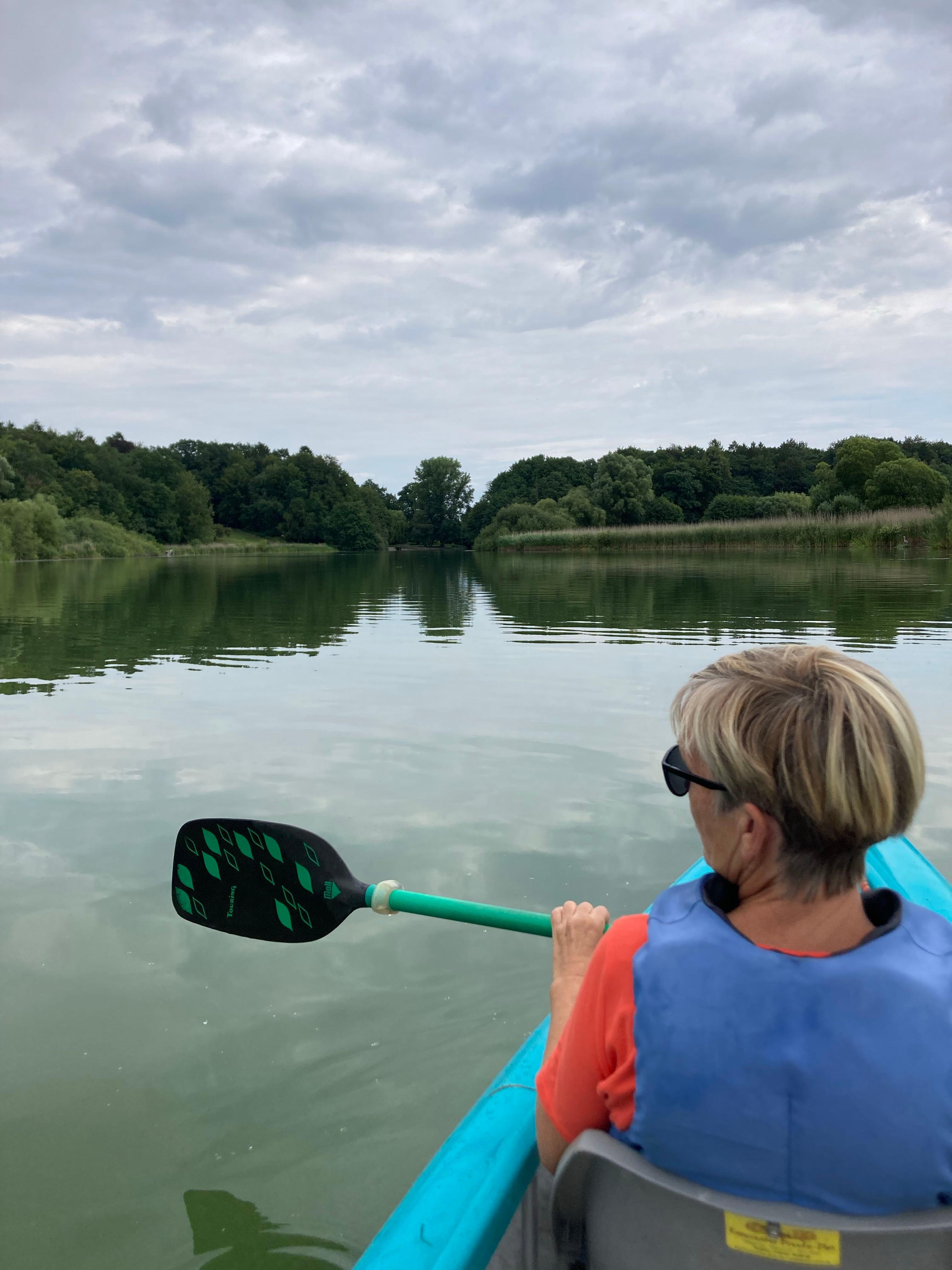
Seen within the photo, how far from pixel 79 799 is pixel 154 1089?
2734 mm

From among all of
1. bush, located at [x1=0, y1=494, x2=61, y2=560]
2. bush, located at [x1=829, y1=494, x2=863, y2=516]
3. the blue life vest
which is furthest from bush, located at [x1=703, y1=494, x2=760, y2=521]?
the blue life vest

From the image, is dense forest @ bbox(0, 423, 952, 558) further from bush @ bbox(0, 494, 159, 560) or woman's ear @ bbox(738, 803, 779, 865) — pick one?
woman's ear @ bbox(738, 803, 779, 865)

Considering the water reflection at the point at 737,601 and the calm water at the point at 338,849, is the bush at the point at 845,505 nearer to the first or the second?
the water reflection at the point at 737,601

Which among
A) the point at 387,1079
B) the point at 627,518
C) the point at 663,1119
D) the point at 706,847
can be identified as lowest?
the point at 387,1079

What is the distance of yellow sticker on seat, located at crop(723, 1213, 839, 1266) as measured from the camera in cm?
115

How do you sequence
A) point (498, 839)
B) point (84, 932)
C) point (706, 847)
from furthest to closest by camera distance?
point (498, 839) < point (84, 932) < point (706, 847)

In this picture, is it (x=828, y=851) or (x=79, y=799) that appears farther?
(x=79, y=799)

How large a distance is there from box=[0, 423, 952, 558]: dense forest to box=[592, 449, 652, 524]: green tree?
0.08 meters

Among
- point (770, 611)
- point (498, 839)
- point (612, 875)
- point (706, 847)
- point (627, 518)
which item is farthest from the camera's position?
point (627, 518)

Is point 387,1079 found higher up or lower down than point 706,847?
lower down

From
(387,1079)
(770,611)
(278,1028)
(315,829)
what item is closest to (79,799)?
(315,829)

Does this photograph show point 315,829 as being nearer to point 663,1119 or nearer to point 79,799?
point 79,799

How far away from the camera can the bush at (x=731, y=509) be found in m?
68.1

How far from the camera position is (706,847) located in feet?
4.37
